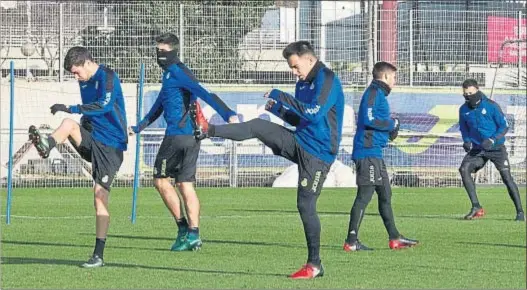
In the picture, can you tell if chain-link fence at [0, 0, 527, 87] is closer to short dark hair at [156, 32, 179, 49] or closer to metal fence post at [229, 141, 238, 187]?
metal fence post at [229, 141, 238, 187]

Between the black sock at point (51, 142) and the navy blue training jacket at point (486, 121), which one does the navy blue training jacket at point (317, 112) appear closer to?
the black sock at point (51, 142)

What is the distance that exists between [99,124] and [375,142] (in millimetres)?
3467

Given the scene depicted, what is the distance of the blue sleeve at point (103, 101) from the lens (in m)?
12.5

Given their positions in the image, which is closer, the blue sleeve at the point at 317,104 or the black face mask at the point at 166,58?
the blue sleeve at the point at 317,104

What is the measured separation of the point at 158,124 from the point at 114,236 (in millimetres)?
13847

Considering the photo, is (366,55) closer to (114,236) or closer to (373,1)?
(373,1)

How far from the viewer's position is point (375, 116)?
14648mm

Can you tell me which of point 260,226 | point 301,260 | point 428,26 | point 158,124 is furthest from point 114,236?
point 428,26

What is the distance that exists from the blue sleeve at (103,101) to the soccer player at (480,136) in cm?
806

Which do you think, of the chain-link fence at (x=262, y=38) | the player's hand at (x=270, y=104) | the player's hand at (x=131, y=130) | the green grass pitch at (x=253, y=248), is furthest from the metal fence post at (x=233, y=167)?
the player's hand at (x=270, y=104)

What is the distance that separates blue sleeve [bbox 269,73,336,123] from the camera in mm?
11094

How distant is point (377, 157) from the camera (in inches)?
585

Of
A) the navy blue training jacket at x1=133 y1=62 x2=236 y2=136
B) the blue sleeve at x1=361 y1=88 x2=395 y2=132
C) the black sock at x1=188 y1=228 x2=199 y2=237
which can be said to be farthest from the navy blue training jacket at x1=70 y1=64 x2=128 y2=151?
the blue sleeve at x1=361 y1=88 x2=395 y2=132

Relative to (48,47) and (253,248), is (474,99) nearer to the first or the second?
(253,248)
